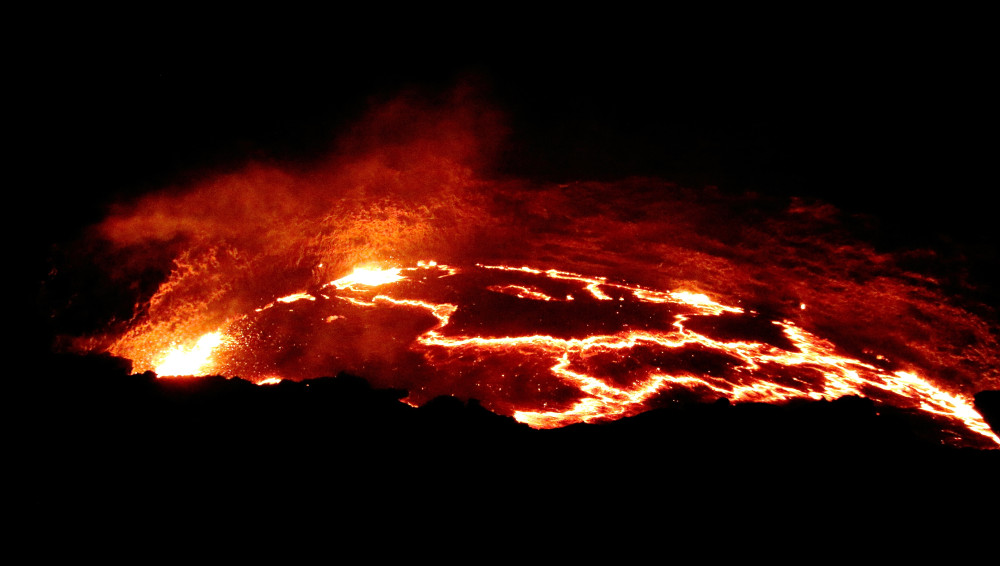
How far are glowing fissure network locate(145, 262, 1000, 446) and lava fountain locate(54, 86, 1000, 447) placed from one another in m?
0.04

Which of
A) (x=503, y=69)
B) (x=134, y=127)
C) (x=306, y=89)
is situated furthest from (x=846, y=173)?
(x=134, y=127)

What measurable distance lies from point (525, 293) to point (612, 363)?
9.09ft

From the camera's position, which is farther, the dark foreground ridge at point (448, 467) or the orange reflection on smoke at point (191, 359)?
the orange reflection on smoke at point (191, 359)

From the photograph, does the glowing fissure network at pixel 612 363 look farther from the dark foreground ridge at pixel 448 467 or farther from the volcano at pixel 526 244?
the dark foreground ridge at pixel 448 467

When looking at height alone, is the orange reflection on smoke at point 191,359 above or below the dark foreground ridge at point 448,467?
above

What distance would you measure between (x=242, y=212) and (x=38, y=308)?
3165mm

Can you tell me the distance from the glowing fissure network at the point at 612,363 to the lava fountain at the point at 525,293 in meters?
0.04

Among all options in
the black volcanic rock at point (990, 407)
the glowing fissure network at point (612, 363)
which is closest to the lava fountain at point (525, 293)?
the glowing fissure network at point (612, 363)

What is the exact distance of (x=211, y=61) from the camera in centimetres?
766

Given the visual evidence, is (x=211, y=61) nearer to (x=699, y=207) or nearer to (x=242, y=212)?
(x=242, y=212)

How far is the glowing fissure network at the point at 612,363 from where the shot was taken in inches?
245

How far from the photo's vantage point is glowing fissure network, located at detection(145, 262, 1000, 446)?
6.22m

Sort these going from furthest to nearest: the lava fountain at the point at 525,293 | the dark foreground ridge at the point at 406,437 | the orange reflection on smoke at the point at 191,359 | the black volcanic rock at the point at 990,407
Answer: the orange reflection on smoke at the point at 191,359, the lava fountain at the point at 525,293, the black volcanic rock at the point at 990,407, the dark foreground ridge at the point at 406,437

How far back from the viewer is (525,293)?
9312mm
